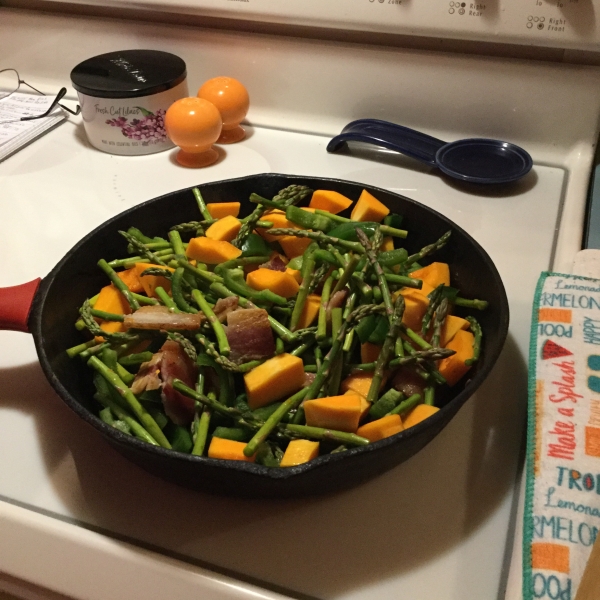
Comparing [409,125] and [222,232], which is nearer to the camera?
[222,232]

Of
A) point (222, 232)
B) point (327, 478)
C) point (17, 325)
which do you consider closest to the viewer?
point (327, 478)

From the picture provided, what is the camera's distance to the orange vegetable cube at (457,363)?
0.53 meters

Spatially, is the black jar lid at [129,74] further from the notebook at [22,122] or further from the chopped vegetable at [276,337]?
the chopped vegetable at [276,337]

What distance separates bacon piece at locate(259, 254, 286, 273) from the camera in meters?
0.65

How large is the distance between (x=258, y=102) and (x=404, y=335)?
0.64m

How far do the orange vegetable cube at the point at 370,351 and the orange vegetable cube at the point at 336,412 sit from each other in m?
0.08

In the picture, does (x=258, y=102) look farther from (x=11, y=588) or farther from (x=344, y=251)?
(x=11, y=588)

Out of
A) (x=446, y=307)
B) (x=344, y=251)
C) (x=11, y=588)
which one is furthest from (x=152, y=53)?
(x=11, y=588)

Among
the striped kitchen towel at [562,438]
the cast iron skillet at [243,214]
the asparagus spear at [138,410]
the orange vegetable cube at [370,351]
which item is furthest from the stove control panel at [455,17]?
the asparagus spear at [138,410]

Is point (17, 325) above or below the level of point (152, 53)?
below

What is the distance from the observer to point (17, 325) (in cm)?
55

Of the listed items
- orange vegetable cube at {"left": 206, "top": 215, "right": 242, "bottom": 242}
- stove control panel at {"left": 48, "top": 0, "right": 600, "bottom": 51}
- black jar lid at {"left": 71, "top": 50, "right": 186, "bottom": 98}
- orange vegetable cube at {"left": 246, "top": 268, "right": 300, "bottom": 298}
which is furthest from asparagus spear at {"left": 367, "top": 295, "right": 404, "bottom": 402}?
black jar lid at {"left": 71, "top": 50, "right": 186, "bottom": 98}

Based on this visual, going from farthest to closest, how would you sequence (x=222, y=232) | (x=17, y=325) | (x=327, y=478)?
(x=222, y=232) < (x=17, y=325) < (x=327, y=478)

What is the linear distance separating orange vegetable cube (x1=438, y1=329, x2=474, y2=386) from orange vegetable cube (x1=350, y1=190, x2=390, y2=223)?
199 mm
